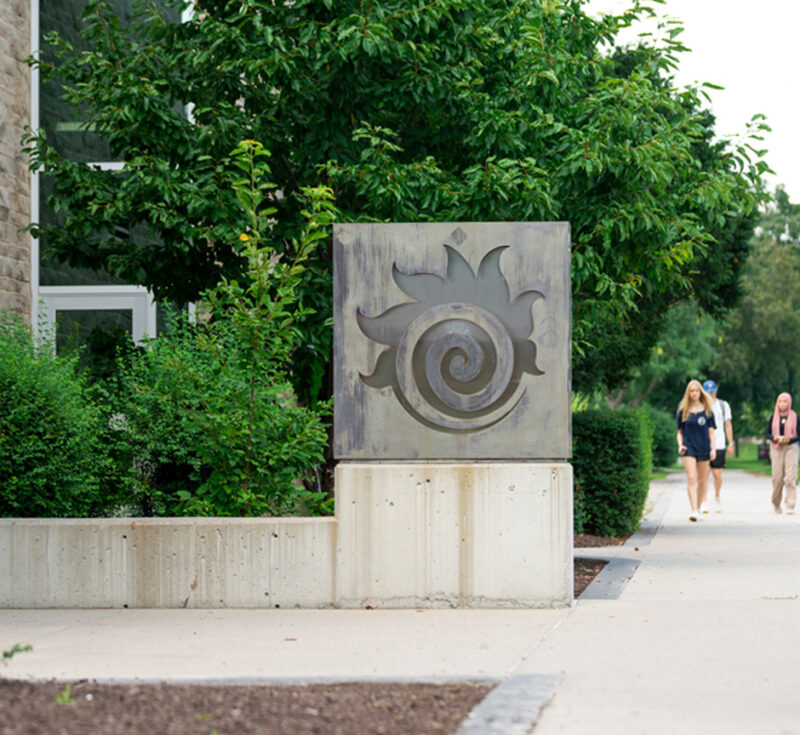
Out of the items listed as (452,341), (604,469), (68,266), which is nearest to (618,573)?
(452,341)

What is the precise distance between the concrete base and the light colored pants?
10164mm

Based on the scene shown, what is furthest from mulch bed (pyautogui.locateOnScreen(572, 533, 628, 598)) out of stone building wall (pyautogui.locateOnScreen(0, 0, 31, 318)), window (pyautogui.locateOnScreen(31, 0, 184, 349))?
stone building wall (pyautogui.locateOnScreen(0, 0, 31, 318))

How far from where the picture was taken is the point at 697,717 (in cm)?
503

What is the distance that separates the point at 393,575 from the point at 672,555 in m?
4.50

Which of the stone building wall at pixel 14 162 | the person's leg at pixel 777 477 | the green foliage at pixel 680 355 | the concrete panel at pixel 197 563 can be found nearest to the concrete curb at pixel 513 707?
the concrete panel at pixel 197 563

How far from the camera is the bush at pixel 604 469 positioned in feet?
45.4

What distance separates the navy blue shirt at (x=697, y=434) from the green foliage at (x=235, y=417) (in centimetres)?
857

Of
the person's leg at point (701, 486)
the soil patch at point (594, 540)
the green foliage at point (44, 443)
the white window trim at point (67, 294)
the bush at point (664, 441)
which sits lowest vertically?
the bush at point (664, 441)

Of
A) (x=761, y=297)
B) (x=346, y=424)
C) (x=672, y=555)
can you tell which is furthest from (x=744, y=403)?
(x=346, y=424)

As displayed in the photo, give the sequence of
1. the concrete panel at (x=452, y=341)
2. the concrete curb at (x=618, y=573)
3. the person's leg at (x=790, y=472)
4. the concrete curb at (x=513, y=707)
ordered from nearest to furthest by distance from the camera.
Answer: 1. the concrete curb at (x=513, y=707)
2. the concrete panel at (x=452, y=341)
3. the concrete curb at (x=618, y=573)
4. the person's leg at (x=790, y=472)

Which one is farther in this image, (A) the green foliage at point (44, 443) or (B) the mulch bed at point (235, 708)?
(A) the green foliage at point (44, 443)

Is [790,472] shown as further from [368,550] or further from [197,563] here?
[197,563]

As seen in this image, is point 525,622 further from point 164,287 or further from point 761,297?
point 761,297

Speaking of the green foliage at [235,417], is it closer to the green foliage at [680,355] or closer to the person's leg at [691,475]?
the person's leg at [691,475]
